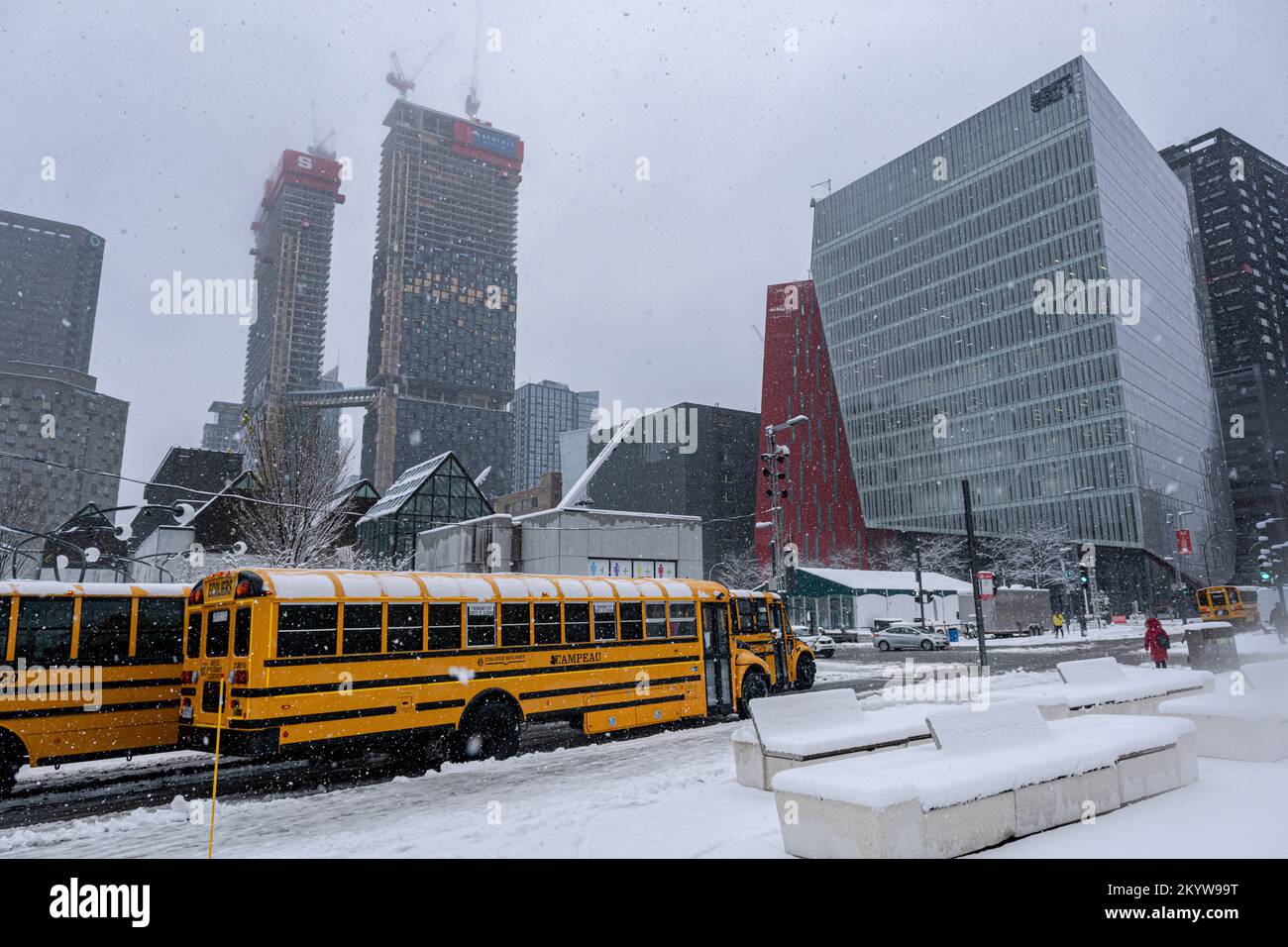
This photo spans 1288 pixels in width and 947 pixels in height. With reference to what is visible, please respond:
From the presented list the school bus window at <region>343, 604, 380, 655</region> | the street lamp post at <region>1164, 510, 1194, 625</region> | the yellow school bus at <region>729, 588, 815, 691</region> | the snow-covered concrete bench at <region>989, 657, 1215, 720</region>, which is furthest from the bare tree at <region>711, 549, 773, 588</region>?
the school bus window at <region>343, 604, 380, 655</region>

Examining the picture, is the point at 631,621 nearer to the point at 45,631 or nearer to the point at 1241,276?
the point at 45,631

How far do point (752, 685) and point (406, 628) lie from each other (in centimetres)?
769

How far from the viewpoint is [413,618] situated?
10594 mm

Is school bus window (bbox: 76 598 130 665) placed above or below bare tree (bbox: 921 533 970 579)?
below

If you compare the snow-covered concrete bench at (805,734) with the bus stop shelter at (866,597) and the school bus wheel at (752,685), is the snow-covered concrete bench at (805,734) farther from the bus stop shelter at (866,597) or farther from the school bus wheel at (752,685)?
the bus stop shelter at (866,597)

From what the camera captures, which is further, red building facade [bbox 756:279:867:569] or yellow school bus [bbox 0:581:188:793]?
red building facade [bbox 756:279:867:569]

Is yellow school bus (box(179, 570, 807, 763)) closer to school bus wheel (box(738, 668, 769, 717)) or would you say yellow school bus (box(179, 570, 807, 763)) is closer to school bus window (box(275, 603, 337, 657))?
school bus window (box(275, 603, 337, 657))

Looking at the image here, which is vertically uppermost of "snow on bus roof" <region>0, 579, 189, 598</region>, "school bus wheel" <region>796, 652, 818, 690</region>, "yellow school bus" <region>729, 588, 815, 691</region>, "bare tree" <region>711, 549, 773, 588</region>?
"bare tree" <region>711, 549, 773, 588</region>

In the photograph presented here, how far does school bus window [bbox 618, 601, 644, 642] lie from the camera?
13336 mm

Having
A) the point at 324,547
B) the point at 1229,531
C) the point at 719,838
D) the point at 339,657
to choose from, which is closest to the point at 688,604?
the point at 339,657

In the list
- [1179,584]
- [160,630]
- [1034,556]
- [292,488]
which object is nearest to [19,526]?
[292,488]

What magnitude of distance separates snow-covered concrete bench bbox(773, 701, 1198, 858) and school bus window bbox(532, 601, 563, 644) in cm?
647

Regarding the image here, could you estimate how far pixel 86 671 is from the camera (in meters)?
10.7
